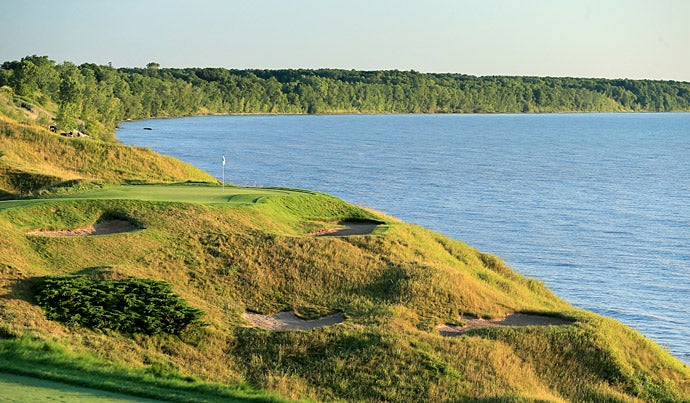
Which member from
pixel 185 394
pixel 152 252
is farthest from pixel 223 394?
pixel 152 252

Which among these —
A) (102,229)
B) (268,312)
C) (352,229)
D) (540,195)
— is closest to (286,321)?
(268,312)

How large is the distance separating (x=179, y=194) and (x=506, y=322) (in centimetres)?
1297

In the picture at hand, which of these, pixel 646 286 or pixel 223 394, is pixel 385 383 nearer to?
pixel 223 394

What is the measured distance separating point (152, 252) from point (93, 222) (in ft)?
9.20

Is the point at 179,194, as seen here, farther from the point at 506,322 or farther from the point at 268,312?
the point at 506,322

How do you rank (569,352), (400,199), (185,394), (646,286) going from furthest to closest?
1. (400,199)
2. (646,286)
3. (569,352)
4. (185,394)

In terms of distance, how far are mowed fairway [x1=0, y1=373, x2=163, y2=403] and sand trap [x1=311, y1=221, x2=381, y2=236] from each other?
16.8 m

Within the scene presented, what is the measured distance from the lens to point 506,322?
2648cm

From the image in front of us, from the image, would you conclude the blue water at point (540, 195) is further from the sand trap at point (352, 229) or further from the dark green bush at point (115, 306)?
the dark green bush at point (115, 306)

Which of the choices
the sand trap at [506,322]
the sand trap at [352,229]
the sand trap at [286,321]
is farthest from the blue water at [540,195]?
the sand trap at [286,321]

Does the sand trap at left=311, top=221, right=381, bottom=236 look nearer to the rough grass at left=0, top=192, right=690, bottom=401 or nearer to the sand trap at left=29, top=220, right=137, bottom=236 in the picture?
the rough grass at left=0, top=192, right=690, bottom=401

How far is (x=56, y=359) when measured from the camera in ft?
57.4

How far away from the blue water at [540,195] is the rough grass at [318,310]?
946cm

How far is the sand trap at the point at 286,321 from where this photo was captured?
23922 mm
